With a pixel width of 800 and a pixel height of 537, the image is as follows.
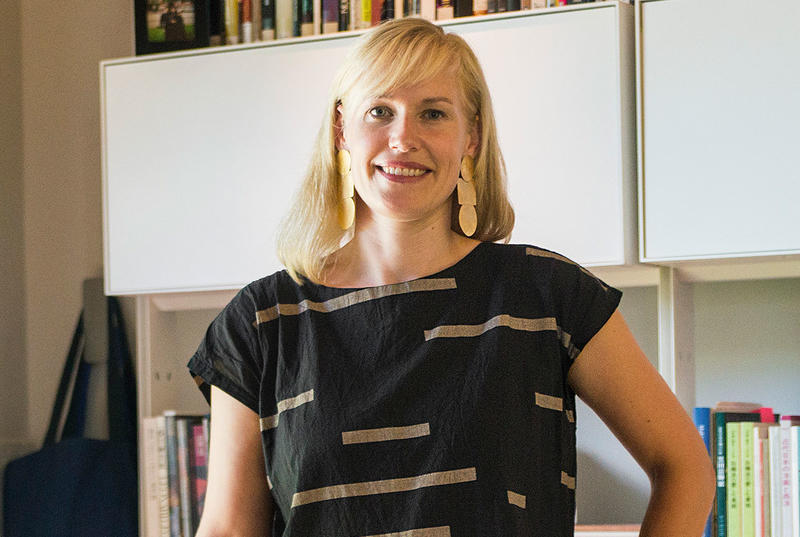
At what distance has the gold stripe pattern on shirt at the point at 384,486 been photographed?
3.53ft

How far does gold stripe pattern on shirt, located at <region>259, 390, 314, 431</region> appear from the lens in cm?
115

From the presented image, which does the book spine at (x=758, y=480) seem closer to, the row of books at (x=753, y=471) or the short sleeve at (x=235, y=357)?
the row of books at (x=753, y=471)

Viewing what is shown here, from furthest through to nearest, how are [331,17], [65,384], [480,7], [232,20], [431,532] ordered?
[65,384] < [232,20] < [331,17] < [480,7] < [431,532]

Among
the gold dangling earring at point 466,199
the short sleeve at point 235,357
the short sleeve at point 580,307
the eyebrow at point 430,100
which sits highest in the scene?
the eyebrow at point 430,100

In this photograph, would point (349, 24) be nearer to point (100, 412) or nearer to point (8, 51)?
point (8, 51)

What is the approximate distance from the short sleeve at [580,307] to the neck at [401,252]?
0.13 m

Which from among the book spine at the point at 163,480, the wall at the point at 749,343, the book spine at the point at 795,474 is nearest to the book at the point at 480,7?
the wall at the point at 749,343

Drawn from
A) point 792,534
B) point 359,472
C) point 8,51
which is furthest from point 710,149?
point 8,51

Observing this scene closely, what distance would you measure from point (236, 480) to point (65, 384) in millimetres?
1649

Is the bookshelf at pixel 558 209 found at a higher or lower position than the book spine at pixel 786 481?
higher

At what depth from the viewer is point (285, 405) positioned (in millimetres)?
1158

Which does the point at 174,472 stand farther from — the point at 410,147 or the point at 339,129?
the point at 410,147

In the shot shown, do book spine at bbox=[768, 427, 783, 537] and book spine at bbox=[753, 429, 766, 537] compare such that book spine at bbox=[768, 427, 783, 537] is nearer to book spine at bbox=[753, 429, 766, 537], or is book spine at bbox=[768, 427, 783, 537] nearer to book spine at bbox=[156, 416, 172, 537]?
book spine at bbox=[753, 429, 766, 537]

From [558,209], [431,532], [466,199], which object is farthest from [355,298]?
[558,209]
